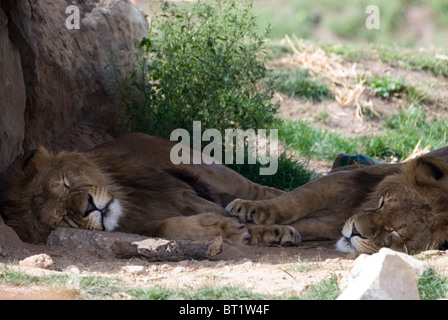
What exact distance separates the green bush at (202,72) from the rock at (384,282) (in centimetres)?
382

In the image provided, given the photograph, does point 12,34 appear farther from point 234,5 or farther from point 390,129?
point 390,129

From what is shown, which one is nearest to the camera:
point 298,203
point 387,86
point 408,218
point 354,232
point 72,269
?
point 72,269

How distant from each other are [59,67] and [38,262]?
3062 mm

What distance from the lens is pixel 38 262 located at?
4.20 m

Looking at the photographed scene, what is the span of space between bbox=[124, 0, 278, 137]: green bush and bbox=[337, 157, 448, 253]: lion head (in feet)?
8.21

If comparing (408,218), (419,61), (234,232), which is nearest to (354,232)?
(408,218)

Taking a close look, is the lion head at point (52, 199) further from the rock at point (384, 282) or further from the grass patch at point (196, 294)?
the rock at point (384, 282)

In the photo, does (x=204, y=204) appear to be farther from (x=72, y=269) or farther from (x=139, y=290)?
Answer: (x=139, y=290)

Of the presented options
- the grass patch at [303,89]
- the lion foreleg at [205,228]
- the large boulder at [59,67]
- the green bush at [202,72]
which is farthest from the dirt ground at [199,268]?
the grass patch at [303,89]

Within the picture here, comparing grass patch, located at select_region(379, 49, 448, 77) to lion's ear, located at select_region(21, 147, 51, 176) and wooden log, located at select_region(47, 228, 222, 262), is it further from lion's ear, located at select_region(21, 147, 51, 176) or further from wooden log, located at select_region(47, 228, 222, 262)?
wooden log, located at select_region(47, 228, 222, 262)

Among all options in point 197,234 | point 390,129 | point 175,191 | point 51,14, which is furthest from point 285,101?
point 197,234

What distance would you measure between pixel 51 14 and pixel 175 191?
244cm

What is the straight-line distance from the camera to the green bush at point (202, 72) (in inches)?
275

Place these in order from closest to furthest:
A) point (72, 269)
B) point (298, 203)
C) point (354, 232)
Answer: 1. point (72, 269)
2. point (354, 232)
3. point (298, 203)
